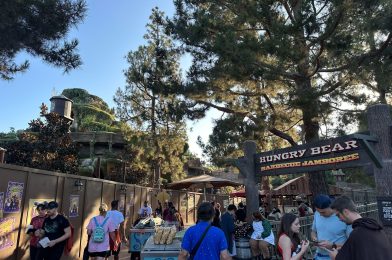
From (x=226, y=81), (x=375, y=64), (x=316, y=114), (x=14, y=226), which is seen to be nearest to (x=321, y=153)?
(x=316, y=114)

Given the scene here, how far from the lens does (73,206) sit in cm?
1002

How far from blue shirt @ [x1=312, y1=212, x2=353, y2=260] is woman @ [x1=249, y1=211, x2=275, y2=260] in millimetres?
3261

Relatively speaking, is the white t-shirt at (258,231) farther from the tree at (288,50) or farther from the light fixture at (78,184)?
the light fixture at (78,184)

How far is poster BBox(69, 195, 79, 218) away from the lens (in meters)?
9.84

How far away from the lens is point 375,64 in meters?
10.0

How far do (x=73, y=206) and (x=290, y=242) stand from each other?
786cm

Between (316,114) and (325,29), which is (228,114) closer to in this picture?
(316,114)

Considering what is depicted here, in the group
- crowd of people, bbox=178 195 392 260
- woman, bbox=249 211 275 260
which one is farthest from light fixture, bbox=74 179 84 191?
crowd of people, bbox=178 195 392 260

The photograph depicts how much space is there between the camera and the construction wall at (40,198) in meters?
7.10

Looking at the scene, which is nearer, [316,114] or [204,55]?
[316,114]

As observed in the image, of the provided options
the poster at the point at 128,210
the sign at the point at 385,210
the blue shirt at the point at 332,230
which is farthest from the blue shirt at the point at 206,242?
the poster at the point at 128,210

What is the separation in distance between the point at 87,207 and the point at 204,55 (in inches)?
291

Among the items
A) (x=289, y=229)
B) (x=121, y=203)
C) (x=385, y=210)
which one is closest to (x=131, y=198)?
(x=121, y=203)

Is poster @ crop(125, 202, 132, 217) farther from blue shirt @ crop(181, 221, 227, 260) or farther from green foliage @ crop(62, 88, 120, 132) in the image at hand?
green foliage @ crop(62, 88, 120, 132)
